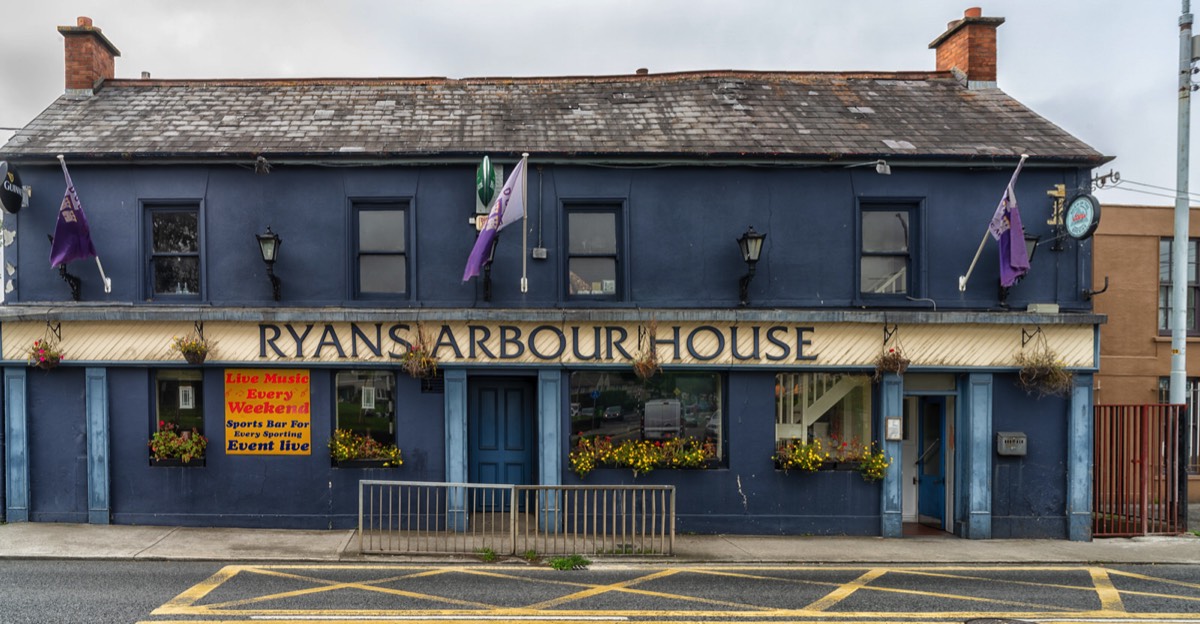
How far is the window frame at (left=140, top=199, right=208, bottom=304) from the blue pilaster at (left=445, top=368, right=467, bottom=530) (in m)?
4.40

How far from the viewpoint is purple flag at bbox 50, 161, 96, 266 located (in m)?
10.5

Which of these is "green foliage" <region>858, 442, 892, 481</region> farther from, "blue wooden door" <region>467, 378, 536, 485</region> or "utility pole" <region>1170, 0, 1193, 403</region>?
"blue wooden door" <region>467, 378, 536, 485</region>

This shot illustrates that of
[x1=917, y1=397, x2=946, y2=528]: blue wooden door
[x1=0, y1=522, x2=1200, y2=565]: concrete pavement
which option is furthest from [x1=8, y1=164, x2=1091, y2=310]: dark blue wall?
[x1=0, y1=522, x2=1200, y2=565]: concrete pavement

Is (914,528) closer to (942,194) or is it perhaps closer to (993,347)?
(993,347)

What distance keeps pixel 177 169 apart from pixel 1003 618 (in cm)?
1340

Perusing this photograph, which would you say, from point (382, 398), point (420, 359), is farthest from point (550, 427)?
point (382, 398)

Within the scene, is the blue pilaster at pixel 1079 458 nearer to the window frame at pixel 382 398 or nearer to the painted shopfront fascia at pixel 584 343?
the painted shopfront fascia at pixel 584 343

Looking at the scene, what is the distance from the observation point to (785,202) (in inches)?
449

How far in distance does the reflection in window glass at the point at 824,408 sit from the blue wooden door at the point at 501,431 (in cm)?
426

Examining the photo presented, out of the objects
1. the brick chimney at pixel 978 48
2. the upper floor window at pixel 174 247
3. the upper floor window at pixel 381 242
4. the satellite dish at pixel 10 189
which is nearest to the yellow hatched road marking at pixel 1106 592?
the brick chimney at pixel 978 48

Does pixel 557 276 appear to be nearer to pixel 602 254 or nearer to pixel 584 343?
pixel 602 254

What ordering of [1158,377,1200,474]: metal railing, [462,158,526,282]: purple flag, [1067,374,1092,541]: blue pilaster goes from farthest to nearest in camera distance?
1. [1158,377,1200,474]: metal railing
2. [1067,374,1092,541]: blue pilaster
3. [462,158,526,282]: purple flag

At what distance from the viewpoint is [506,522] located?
37.9 ft

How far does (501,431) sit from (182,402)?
531 centimetres
